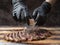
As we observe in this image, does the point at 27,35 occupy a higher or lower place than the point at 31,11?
lower

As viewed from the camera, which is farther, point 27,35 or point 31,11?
point 31,11

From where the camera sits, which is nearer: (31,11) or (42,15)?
(42,15)

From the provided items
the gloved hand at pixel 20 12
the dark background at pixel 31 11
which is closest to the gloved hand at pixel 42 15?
the gloved hand at pixel 20 12

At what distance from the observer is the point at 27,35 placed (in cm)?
150

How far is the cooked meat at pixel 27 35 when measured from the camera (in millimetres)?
1458

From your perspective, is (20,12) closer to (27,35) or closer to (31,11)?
(27,35)

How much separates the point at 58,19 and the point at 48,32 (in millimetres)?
324

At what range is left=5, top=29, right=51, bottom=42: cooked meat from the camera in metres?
1.46

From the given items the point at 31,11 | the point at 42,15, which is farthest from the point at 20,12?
the point at 31,11

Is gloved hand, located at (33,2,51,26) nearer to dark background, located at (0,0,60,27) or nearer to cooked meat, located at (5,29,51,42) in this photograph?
cooked meat, located at (5,29,51,42)

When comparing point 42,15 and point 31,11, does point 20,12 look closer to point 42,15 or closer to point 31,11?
point 42,15

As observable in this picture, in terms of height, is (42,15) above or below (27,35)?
above

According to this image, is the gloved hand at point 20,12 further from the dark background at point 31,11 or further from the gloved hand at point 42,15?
the dark background at point 31,11

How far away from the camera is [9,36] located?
4.90 ft
